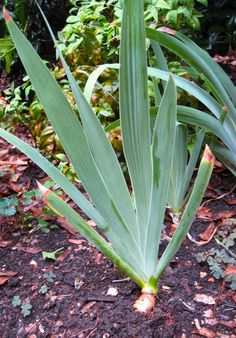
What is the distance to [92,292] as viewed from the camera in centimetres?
135

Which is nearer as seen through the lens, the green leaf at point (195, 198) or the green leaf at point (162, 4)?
the green leaf at point (195, 198)

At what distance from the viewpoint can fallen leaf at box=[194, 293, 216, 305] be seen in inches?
50.9

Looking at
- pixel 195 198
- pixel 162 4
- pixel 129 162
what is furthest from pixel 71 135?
pixel 162 4

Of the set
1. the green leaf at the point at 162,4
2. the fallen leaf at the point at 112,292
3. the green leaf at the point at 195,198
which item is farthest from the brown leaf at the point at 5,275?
the green leaf at the point at 162,4

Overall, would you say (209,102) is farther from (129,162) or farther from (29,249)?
(29,249)

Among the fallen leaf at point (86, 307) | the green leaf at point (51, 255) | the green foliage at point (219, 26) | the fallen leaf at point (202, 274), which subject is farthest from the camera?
the green foliage at point (219, 26)

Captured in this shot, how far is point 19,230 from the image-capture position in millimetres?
1682

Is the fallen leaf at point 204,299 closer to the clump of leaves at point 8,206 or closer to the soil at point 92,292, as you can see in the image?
the soil at point 92,292

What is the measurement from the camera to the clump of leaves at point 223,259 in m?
1.36

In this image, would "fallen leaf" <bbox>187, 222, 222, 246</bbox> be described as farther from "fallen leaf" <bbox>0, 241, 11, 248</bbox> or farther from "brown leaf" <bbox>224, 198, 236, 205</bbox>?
"fallen leaf" <bbox>0, 241, 11, 248</bbox>

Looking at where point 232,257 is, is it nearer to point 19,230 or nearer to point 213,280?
point 213,280

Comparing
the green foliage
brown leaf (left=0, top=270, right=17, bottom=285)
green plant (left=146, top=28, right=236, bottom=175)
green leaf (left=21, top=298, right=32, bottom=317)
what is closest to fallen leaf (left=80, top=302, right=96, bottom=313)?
green leaf (left=21, top=298, right=32, bottom=317)

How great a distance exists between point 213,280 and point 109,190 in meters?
0.51

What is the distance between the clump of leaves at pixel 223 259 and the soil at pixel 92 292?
0.07 feet
